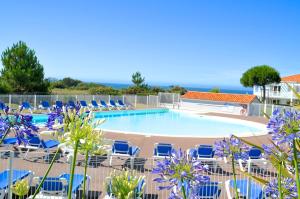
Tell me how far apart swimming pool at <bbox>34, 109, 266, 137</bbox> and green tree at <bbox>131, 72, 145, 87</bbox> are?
15.7 metres

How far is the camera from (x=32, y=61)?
102ft

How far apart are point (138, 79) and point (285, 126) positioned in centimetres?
4359

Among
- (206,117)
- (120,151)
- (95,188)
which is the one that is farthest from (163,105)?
(95,188)

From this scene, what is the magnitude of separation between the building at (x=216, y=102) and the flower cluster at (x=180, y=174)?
1132 inches

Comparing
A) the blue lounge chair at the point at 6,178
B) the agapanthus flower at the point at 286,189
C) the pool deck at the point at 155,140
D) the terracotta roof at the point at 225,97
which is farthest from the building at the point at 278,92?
the agapanthus flower at the point at 286,189

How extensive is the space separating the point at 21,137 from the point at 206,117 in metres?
25.8

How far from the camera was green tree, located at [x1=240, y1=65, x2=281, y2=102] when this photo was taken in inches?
1984

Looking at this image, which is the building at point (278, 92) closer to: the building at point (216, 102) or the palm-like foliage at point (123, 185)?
the building at point (216, 102)

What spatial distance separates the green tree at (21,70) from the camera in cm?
3039

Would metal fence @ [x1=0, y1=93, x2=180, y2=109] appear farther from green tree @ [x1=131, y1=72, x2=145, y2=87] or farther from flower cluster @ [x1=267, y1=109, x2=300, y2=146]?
flower cluster @ [x1=267, y1=109, x2=300, y2=146]

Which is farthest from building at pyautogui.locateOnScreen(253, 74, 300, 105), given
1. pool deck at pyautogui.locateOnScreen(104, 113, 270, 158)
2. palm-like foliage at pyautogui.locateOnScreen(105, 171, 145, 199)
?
palm-like foliage at pyautogui.locateOnScreen(105, 171, 145, 199)

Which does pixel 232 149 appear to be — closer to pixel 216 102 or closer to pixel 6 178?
pixel 6 178

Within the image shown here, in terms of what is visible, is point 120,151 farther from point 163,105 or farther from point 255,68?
point 255,68

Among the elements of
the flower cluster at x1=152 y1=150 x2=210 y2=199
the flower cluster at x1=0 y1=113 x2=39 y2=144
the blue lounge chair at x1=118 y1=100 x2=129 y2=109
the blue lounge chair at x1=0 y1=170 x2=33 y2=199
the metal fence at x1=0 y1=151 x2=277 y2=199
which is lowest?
the metal fence at x1=0 y1=151 x2=277 y2=199
